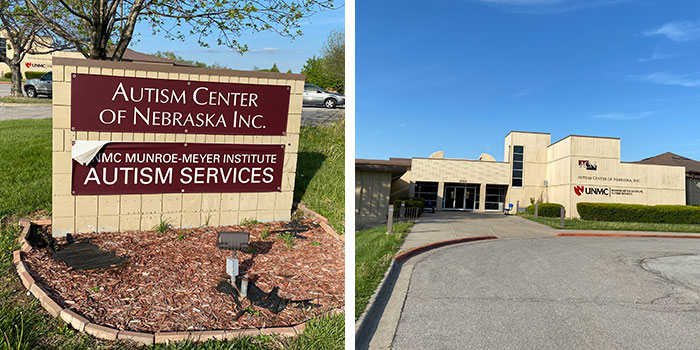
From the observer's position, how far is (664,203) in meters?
34.6

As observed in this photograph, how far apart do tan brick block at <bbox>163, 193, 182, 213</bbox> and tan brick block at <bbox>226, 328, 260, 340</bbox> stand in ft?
10.5

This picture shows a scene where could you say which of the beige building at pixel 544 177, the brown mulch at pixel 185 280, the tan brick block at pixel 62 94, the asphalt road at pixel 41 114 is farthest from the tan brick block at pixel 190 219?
the beige building at pixel 544 177

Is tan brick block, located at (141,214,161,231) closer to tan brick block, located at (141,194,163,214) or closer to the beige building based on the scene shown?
tan brick block, located at (141,194,163,214)

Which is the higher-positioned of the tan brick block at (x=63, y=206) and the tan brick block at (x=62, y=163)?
the tan brick block at (x=62, y=163)

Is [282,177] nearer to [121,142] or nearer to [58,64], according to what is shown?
[121,142]

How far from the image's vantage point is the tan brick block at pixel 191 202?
6.99 m

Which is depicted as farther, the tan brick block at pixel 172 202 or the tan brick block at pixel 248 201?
the tan brick block at pixel 248 201

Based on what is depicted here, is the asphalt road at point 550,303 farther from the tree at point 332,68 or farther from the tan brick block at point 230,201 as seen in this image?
the tree at point 332,68

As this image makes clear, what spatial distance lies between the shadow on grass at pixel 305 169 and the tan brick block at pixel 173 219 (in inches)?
81.8

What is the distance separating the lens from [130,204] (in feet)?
22.0

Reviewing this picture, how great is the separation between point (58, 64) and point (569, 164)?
111 feet

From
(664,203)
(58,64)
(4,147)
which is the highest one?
(58,64)

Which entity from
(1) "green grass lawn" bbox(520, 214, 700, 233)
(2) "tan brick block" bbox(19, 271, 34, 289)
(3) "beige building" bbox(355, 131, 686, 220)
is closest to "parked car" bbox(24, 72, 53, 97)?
(3) "beige building" bbox(355, 131, 686, 220)

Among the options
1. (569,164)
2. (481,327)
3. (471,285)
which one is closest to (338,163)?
→ (471,285)
